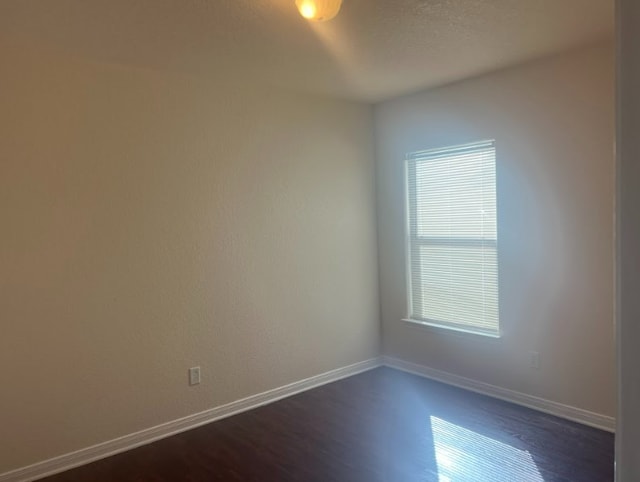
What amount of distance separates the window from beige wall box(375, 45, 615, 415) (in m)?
0.11

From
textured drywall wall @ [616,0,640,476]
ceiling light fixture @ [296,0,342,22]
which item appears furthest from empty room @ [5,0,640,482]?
textured drywall wall @ [616,0,640,476]

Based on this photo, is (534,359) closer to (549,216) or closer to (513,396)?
(513,396)

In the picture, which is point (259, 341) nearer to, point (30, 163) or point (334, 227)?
point (334, 227)

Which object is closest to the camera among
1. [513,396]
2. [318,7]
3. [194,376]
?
[318,7]

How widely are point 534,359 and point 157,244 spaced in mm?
2689

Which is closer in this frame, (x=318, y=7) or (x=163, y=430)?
(x=318, y=7)

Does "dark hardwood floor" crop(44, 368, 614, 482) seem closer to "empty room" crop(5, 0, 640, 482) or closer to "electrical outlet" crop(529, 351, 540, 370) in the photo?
"empty room" crop(5, 0, 640, 482)

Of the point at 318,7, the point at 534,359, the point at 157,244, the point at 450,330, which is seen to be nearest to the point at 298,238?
the point at 157,244

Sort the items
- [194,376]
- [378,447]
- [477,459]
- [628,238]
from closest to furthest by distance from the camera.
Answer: [628,238], [477,459], [378,447], [194,376]

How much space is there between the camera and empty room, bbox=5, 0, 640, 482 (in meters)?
2.66

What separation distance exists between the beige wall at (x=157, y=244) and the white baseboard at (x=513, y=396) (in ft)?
1.65

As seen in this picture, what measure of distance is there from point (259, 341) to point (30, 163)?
1.92 m

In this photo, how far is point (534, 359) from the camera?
3436 mm

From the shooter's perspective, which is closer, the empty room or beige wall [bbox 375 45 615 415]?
the empty room
